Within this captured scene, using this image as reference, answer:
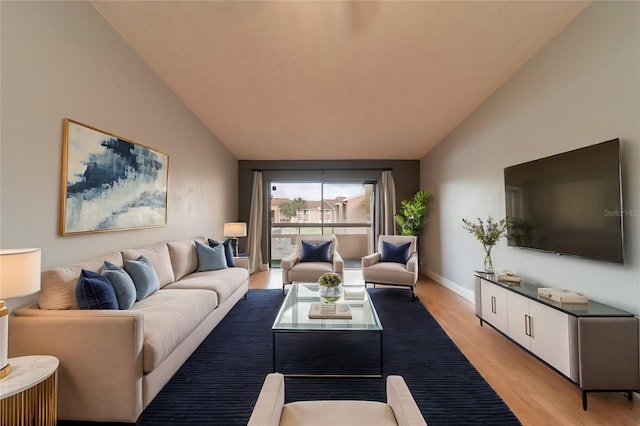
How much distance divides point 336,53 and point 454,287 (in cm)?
379

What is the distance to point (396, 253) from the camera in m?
4.40

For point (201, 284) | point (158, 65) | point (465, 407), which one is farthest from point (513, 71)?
point (201, 284)

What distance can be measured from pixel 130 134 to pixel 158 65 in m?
0.84

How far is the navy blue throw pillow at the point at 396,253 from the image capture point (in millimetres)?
4360

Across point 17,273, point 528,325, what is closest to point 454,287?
point 528,325

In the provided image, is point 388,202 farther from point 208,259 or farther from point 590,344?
point 590,344

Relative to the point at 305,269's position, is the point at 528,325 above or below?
below

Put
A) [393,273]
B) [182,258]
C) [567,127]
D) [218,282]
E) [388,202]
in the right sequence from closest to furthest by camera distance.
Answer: [567,127], [218,282], [182,258], [393,273], [388,202]

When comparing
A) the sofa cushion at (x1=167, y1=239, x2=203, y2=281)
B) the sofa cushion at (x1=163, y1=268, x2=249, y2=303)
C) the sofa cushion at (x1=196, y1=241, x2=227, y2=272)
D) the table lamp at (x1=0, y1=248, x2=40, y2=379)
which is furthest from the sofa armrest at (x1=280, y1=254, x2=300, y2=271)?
the table lamp at (x1=0, y1=248, x2=40, y2=379)

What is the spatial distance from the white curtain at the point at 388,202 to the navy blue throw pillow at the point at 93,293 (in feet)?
16.6

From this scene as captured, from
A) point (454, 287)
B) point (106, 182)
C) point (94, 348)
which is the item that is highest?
point (106, 182)

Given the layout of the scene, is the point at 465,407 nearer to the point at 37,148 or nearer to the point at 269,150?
the point at 37,148

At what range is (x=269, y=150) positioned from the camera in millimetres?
5523

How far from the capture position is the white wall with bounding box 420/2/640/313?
183 centimetres
